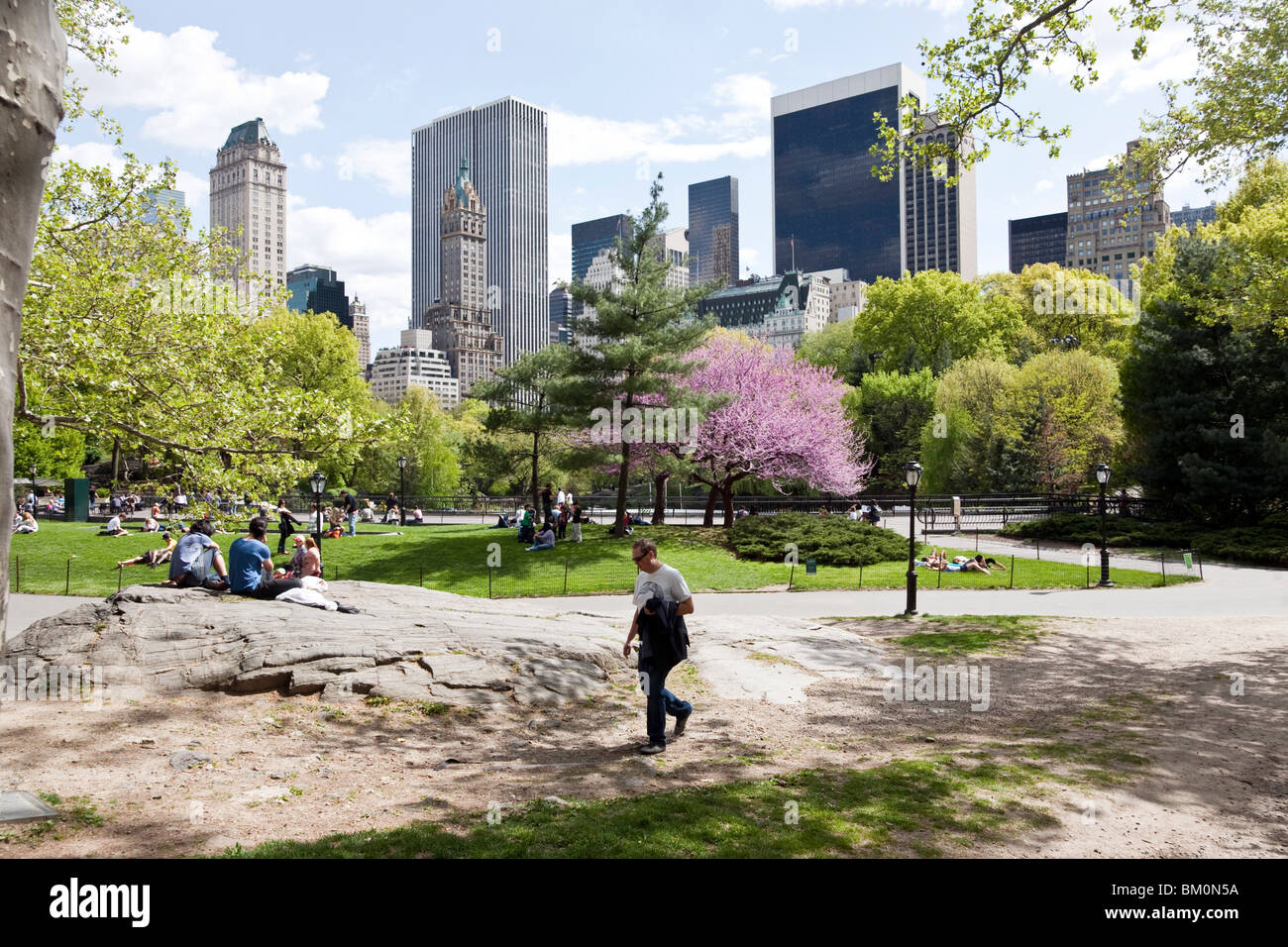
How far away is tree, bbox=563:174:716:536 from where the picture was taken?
89.0 ft

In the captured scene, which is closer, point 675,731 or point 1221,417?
point 675,731

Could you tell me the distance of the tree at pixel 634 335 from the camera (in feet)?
89.0

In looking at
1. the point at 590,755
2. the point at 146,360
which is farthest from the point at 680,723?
the point at 146,360

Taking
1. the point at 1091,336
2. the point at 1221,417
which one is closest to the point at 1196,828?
the point at 1221,417

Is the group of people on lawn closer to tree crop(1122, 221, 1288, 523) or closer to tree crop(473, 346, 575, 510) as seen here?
tree crop(1122, 221, 1288, 523)

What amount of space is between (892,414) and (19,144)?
53.9 m

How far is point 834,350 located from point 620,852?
7715 centimetres

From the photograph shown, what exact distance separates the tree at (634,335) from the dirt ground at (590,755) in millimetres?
17190

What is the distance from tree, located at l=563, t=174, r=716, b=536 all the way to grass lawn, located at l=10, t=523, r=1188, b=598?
12.6 ft

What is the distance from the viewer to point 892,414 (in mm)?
55094

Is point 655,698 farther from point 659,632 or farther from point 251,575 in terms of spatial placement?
point 251,575

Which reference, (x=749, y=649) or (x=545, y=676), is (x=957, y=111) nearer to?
(x=749, y=649)
